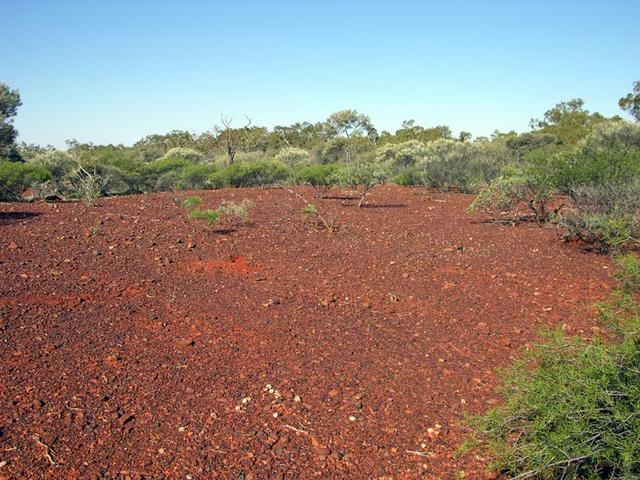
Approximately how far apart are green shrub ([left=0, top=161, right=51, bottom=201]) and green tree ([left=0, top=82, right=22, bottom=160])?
30.9 feet

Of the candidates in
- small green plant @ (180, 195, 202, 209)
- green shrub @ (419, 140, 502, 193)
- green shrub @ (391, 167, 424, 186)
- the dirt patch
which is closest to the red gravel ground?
the dirt patch

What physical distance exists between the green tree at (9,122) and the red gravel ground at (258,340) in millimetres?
14991

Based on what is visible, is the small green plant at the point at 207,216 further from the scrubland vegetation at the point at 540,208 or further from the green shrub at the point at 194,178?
the green shrub at the point at 194,178

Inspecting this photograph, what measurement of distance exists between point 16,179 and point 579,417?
45.4 ft

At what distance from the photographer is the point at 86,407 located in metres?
3.89

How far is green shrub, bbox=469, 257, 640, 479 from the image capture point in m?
2.58

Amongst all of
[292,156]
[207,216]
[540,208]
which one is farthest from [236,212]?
[292,156]

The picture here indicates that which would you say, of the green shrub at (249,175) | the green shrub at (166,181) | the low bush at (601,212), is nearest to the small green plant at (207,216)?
the low bush at (601,212)

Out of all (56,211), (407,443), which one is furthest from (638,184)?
(56,211)

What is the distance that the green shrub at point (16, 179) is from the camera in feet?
43.8

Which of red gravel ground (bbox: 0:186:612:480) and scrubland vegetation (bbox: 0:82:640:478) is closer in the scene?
scrubland vegetation (bbox: 0:82:640:478)

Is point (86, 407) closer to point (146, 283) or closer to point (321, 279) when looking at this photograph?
point (146, 283)

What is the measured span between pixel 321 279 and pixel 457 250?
101 inches

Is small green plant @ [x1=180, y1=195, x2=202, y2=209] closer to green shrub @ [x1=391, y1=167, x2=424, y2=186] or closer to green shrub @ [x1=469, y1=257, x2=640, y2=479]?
green shrub @ [x1=391, y1=167, x2=424, y2=186]
